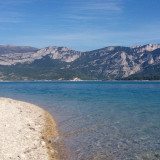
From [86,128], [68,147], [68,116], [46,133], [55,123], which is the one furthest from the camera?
[68,116]

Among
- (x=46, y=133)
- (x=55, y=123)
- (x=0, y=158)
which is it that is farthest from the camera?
(x=55, y=123)

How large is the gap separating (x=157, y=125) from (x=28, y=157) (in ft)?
50.4

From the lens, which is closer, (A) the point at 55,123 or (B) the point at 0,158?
(B) the point at 0,158

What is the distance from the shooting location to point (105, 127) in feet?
86.7

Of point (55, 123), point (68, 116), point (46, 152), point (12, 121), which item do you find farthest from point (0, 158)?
point (68, 116)

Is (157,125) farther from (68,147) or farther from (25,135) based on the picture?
(25,135)

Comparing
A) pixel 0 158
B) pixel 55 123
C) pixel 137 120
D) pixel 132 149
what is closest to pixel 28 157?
pixel 0 158

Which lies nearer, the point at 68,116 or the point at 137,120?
the point at 137,120

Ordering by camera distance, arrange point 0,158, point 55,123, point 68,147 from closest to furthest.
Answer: point 0,158, point 68,147, point 55,123

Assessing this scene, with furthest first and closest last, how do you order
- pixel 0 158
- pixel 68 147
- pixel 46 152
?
pixel 68 147, pixel 46 152, pixel 0 158

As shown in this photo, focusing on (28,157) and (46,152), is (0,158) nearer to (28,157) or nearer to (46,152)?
(28,157)

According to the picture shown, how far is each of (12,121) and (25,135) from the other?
Result: 626cm

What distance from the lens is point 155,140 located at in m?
21.0

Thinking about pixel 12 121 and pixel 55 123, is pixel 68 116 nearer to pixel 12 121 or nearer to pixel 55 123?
pixel 55 123
